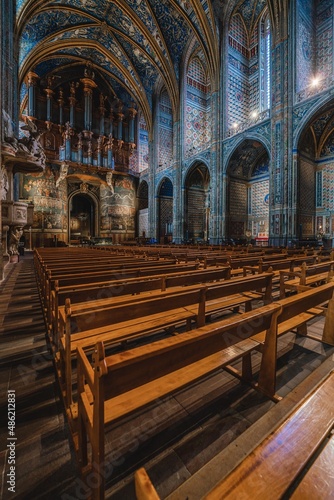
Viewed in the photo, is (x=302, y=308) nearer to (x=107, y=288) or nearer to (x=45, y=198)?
(x=107, y=288)

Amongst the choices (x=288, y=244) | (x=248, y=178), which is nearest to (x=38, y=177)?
(x=248, y=178)

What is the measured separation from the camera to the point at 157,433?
1.43m

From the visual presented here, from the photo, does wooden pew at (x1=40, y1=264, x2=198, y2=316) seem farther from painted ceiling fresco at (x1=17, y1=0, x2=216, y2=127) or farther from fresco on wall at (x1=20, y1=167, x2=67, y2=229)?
fresco on wall at (x1=20, y1=167, x2=67, y2=229)

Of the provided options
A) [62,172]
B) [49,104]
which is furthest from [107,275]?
[49,104]

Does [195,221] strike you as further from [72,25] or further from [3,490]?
[3,490]

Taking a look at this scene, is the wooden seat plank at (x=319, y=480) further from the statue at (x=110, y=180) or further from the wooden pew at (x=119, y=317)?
the statue at (x=110, y=180)

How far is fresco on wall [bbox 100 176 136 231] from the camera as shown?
21844mm

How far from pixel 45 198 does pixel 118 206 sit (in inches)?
245

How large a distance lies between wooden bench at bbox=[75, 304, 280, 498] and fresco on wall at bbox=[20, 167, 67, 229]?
19765 mm

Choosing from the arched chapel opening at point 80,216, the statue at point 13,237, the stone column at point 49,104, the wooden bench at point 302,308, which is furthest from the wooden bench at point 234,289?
the arched chapel opening at point 80,216

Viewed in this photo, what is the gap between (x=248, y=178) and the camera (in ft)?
51.8

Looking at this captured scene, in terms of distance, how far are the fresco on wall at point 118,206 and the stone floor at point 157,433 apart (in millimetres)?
20318

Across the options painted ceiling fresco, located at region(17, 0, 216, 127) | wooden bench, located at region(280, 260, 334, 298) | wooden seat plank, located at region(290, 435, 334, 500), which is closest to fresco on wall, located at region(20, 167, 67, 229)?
painted ceiling fresco, located at region(17, 0, 216, 127)

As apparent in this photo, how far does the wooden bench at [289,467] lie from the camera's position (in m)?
0.60
